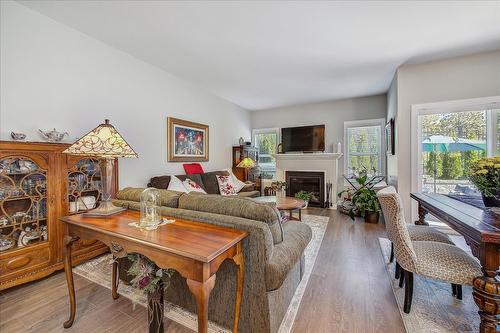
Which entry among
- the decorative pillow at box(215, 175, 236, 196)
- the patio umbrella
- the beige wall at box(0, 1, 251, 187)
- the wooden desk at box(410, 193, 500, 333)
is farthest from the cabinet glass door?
the patio umbrella

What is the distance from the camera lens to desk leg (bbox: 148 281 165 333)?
1259 millimetres

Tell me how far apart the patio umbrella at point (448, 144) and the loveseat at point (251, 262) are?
3120 mm

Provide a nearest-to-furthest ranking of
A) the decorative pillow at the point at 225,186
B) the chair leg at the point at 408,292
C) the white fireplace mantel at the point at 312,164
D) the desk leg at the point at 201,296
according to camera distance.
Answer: the desk leg at the point at 201,296, the chair leg at the point at 408,292, the decorative pillow at the point at 225,186, the white fireplace mantel at the point at 312,164

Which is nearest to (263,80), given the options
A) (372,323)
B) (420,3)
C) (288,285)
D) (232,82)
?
(232,82)

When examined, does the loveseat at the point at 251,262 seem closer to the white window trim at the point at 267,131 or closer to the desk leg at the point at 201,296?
the desk leg at the point at 201,296

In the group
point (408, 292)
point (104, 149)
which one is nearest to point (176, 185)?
point (104, 149)

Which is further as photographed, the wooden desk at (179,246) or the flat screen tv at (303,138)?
the flat screen tv at (303,138)

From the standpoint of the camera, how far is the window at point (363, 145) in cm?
511

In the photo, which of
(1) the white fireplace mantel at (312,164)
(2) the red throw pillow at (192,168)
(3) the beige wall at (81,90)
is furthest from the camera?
(1) the white fireplace mantel at (312,164)

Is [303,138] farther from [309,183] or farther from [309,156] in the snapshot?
[309,183]

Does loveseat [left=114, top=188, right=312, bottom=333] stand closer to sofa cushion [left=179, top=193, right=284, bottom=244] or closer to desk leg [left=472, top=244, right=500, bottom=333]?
sofa cushion [left=179, top=193, right=284, bottom=244]

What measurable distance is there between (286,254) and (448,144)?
3559 millimetres

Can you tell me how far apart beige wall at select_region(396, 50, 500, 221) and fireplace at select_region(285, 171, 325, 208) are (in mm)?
1909

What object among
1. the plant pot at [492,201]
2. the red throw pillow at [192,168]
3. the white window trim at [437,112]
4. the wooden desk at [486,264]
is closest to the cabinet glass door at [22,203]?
the red throw pillow at [192,168]
